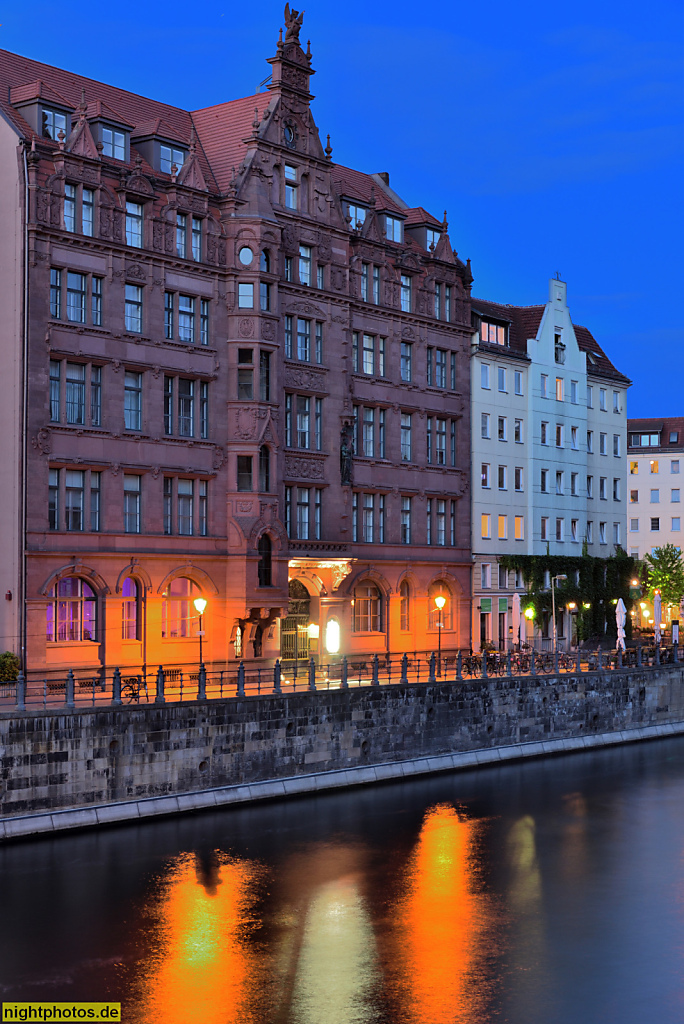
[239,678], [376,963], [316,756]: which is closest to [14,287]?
[239,678]

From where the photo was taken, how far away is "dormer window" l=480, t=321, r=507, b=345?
79.6 m

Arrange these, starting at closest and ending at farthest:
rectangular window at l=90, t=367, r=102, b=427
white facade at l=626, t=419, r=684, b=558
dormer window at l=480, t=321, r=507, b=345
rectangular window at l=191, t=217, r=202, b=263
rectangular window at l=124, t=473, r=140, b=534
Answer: rectangular window at l=90, t=367, r=102, b=427
rectangular window at l=124, t=473, r=140, b=534
rectangular window at l=191, t=217, r=202, b=263
dormer window at l=480, t=321, r=507, b=345
white facade at l=626, t=419, r=684, b=558

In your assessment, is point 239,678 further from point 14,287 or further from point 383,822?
point 14,287

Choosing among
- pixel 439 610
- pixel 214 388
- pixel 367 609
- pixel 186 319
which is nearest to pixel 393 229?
pixel 186 319

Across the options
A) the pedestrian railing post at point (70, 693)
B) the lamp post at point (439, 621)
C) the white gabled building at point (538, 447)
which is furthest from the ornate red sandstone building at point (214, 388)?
the pedestrian railing post at point (70, 693)

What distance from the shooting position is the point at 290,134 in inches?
2502

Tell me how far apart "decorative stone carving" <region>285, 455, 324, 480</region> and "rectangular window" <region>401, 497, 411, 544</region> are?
7.69 metres

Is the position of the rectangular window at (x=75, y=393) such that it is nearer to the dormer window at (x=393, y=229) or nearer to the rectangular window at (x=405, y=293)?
the rectangular window at (x=405, y=293)

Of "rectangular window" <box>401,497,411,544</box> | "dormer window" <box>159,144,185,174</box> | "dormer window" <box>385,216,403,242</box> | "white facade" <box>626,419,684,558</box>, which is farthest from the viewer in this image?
"white facade" <box>626,419,684,558</box>

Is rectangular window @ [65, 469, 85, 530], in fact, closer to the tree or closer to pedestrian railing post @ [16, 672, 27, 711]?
pedestrian railing post @ [16, 672, 27, 711]

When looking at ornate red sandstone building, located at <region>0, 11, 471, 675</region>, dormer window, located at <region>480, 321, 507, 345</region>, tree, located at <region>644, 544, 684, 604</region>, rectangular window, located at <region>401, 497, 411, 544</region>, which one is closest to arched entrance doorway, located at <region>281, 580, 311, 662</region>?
ornate red sandstone building, located at <region>0, 11, 471, 675</region>

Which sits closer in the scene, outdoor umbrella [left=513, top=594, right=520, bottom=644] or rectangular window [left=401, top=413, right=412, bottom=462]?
rectangular window [left=401, top=413, right=412, bottom=462]

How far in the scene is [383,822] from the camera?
1833 inches

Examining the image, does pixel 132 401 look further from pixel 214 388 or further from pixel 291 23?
pixel 291 23
